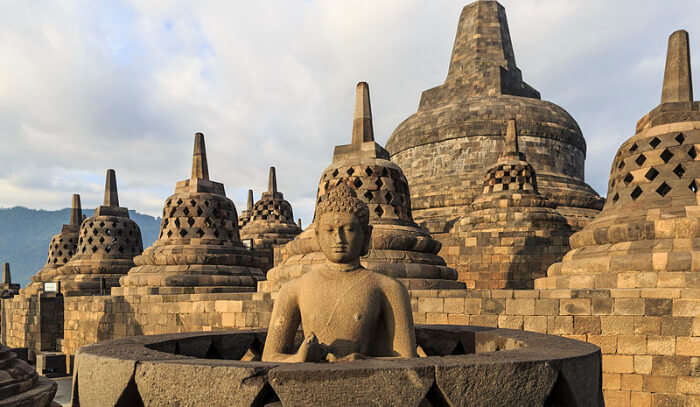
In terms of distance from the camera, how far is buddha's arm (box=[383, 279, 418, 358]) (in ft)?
9.37

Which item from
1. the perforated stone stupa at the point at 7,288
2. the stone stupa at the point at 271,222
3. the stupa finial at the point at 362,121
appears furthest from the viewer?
the perforated stone stupa at the point at 7,288

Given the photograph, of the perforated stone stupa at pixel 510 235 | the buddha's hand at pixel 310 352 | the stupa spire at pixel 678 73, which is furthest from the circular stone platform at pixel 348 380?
the perforated stone stupa at pixel 510 235

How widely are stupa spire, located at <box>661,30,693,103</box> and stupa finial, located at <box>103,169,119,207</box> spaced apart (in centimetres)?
1510

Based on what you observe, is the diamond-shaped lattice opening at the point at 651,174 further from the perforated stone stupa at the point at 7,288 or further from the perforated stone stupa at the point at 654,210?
the perforated stone stupa at the point at 7,288

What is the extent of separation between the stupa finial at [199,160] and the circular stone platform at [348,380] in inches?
383

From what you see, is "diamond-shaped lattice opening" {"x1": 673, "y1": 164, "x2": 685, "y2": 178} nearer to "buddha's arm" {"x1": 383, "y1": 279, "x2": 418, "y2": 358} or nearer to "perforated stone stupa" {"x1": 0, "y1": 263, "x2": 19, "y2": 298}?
"buddha's arm" {"x1": 383, "y1": 279, "x2": 418, "y2": 358}

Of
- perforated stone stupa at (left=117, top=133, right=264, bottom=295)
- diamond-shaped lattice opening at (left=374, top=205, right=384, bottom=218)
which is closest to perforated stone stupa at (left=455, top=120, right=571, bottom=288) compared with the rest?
diamond-shaped lattice opening at (left=374, top=205, right=384, bottom=218)

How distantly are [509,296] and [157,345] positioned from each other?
4395 millimetres

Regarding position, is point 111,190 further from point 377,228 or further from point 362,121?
point 377,228

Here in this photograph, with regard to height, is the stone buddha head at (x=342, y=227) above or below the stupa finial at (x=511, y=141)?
below

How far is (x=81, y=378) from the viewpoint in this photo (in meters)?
2.56

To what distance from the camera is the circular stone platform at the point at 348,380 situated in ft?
6.63

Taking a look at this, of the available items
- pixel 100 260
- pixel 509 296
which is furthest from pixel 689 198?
pixel 100 260

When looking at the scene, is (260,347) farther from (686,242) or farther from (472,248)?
(472,248)
